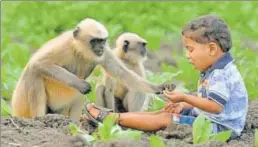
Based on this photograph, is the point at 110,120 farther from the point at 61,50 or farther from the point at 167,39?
the point at 167,39

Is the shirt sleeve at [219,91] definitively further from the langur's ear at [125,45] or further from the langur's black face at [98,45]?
the langur's ear at [125,45]

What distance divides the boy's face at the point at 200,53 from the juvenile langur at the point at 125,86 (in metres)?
1.89

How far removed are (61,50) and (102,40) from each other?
45cm

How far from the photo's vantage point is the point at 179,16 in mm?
17953

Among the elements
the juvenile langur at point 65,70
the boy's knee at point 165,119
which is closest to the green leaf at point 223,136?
the boy's knee at point 165,119

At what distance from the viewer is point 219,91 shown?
8586mm

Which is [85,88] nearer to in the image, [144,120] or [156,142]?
[144,120]

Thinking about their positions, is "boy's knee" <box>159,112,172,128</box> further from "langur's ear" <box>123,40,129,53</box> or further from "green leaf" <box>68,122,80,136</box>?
"langur's ear" <box>123,40,129,53</box>

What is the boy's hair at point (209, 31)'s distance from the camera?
28.6 ft

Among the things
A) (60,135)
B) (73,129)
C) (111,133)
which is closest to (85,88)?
(73,129)

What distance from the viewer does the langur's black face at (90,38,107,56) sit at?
10.4 meters

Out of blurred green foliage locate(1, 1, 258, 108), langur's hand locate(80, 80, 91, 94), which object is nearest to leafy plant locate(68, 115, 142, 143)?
langur's hand locate(80, 80, 91, 94)

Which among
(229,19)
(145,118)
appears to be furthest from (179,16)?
(145,118)

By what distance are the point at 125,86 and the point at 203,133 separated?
8.83ft
